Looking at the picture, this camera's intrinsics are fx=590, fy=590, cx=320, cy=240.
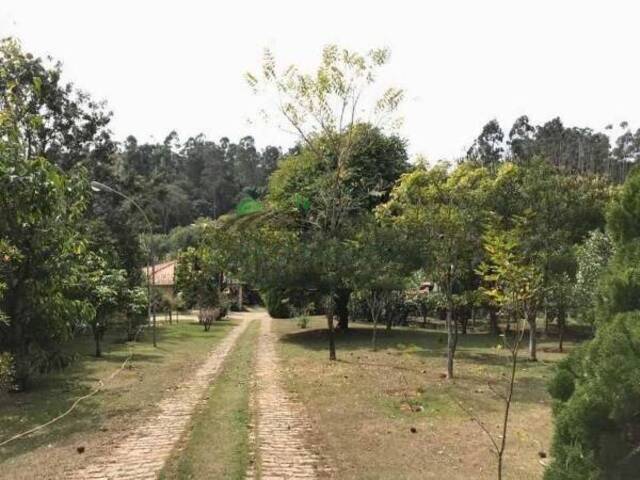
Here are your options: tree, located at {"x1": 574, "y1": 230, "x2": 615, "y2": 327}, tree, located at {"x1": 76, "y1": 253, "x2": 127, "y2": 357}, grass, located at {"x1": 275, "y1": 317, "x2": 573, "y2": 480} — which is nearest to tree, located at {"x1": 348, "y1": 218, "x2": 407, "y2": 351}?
grass, located at {"x1": 275, "y1": 317, "x2": 573, "y2": 480}

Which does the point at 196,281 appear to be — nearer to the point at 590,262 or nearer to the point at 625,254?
the point at 590,262

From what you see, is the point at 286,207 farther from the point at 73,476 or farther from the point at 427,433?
the point at 73,476

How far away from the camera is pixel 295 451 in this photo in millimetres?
7707

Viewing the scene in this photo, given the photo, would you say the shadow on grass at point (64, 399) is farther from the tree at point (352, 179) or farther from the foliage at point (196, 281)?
the foliage at point (196, 281)

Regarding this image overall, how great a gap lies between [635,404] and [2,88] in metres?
22.9

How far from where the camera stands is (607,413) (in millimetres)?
4016

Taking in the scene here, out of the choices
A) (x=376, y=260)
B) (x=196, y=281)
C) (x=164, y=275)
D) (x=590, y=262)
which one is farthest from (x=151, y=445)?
(x=164, y=275)

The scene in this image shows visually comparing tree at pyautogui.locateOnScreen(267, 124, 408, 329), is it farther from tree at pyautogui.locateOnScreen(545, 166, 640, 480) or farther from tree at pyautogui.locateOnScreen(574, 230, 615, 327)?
tree at pyautogui.locateOnScreen(545, 166, 640, 480)

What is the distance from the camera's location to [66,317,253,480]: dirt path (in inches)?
266

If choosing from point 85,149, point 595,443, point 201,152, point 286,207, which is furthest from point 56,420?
point 201,152

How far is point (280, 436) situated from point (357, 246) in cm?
1146

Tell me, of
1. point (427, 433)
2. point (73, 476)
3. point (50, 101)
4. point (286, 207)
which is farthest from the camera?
point (286, 207)

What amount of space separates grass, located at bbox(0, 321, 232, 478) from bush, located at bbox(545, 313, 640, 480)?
549 cm

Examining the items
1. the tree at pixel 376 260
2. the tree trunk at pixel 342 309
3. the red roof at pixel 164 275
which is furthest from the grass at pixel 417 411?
the red roof at pixel 164 275
